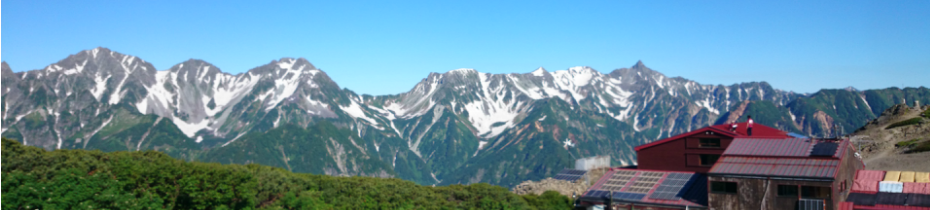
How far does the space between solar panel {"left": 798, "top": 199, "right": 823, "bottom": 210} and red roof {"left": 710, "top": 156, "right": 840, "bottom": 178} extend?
7.94 feet

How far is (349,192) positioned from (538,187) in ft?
88.2

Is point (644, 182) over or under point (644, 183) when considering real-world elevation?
over

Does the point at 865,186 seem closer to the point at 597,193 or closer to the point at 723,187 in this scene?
the point at 723,187

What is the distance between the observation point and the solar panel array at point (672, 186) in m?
76.6

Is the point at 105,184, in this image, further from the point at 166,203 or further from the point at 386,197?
the point at 386,197

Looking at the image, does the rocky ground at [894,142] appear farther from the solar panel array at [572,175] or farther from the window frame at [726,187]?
the solar panel array at [572,175]

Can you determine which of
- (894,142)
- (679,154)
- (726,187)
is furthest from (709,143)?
(894,142)

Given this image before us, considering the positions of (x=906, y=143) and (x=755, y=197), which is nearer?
(x=755, y=197)

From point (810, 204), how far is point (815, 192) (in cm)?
149

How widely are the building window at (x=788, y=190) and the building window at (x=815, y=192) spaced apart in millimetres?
609

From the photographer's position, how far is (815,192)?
65062 millimetres

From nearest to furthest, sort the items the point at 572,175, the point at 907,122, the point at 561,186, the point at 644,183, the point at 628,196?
1. the point at 628,196
2. the point at 644,183
3. the point at 561,186
4. the point at 572,175
5. the point at 907,122

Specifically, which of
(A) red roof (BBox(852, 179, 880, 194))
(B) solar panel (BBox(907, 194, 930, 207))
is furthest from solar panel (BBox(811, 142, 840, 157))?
(B) solar panel (BBox(907, 194, 930, 207))

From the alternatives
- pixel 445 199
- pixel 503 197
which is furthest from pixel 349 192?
pixel 503 197
